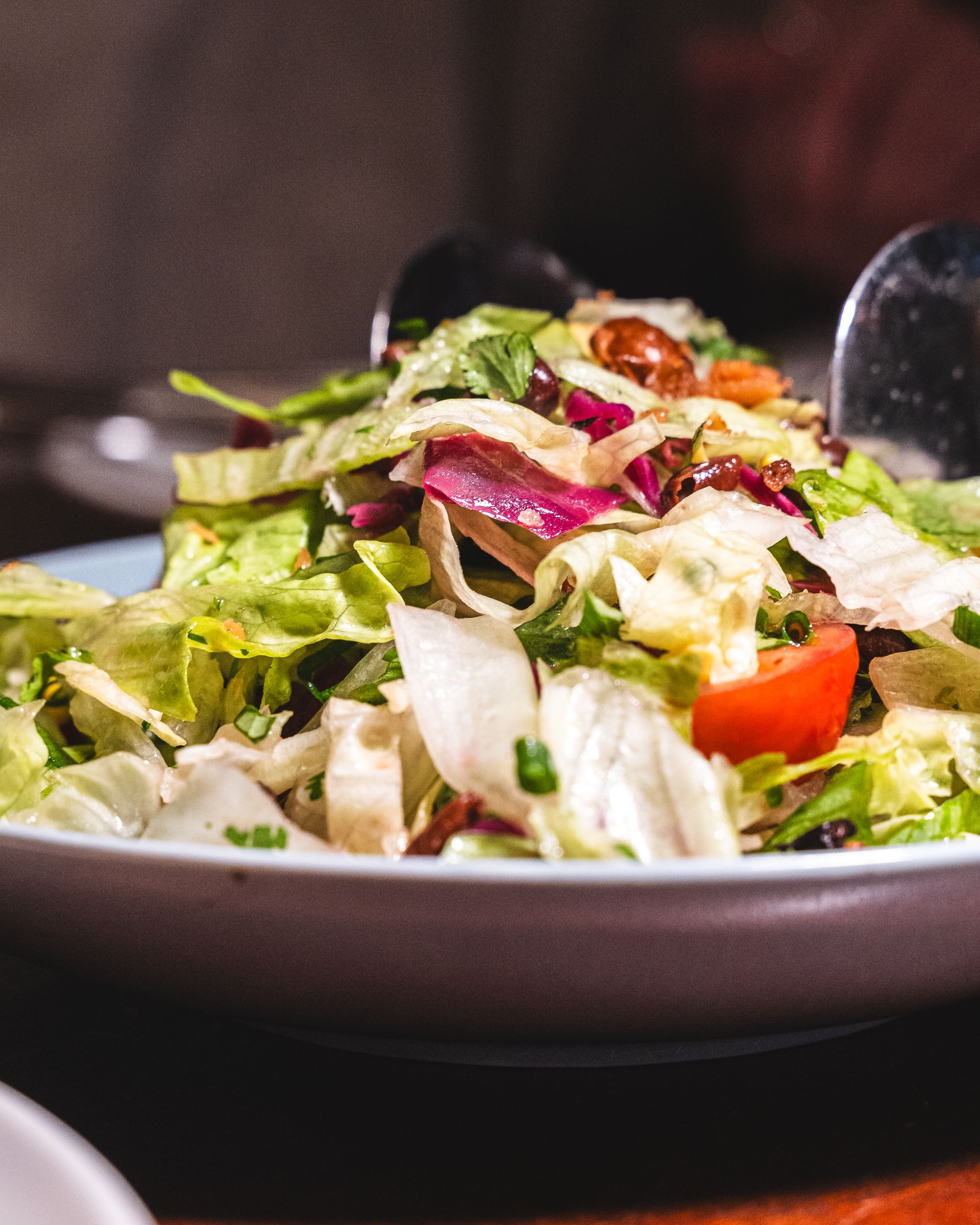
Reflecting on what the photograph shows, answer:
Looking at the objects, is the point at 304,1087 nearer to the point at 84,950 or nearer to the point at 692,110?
the point at 84,950

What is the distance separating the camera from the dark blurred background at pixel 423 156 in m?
5.54

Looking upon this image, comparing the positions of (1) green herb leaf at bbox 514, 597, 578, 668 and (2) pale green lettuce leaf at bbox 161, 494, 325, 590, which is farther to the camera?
(2) pale green lettuce leaf at bbox 161, 494, 325, 590

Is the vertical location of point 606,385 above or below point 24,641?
above

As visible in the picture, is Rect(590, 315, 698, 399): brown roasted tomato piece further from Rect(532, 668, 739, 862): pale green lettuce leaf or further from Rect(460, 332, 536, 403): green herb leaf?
Rect(532, 668, 739, 862): pale green lettuce leaf

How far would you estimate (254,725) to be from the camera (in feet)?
3.54

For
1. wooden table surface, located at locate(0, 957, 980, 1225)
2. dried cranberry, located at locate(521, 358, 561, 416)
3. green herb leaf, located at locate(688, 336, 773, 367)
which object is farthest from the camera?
green herb leaf, located at locate(688, 336, 773, 367)

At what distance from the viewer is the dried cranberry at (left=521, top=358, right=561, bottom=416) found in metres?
1.29

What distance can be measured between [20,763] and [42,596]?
395 mm

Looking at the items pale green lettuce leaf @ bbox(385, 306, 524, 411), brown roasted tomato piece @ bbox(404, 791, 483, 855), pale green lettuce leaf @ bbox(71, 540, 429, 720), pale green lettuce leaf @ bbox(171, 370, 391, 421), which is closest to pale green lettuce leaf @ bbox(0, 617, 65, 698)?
pale green lettuce leaf @ bbox(71, 540, 429, 720)

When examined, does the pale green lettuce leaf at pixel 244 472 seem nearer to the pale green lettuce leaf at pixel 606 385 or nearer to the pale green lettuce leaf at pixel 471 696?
the pale green lettuce leaf at pixel 606 385

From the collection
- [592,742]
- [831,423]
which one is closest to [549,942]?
[592,742]

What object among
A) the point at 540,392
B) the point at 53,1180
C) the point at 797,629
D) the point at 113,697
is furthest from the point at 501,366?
the point at 53,1180

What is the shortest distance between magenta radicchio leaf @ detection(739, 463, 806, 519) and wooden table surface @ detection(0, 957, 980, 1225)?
55cm

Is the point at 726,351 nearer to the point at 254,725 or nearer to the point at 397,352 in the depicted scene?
the point at 397,352
